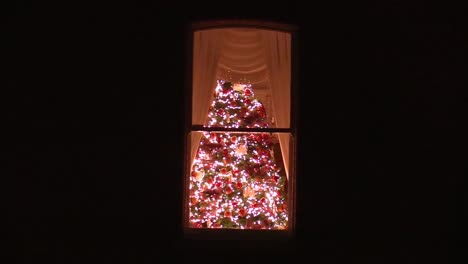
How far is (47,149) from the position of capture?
3.42 m

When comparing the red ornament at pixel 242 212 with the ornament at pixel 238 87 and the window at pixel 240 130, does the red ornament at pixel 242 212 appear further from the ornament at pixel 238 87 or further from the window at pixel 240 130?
the ornament at pixel 238 87

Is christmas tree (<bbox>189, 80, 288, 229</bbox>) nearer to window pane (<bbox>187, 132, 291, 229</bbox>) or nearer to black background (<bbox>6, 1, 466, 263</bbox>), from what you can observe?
window pane (<bbox>187, 132, 291, 229</bbox>)

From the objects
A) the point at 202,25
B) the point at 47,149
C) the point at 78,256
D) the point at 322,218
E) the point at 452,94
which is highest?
the point at 202,25

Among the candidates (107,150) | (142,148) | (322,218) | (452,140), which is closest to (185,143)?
(142,148)

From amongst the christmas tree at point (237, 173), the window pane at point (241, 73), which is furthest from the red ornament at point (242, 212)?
the window pane at point (241, 73)

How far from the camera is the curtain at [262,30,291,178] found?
3.64 m

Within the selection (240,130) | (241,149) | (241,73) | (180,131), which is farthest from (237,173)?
(241,73)

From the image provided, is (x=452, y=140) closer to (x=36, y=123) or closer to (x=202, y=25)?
(x=202, y=25)

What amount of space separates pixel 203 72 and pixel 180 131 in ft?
1.60

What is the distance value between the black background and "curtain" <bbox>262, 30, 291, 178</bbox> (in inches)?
7.7

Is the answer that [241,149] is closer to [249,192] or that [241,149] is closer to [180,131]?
[249,192]

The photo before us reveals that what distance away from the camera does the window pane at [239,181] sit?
366cm

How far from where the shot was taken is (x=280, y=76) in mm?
3680

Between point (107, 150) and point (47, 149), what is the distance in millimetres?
374
